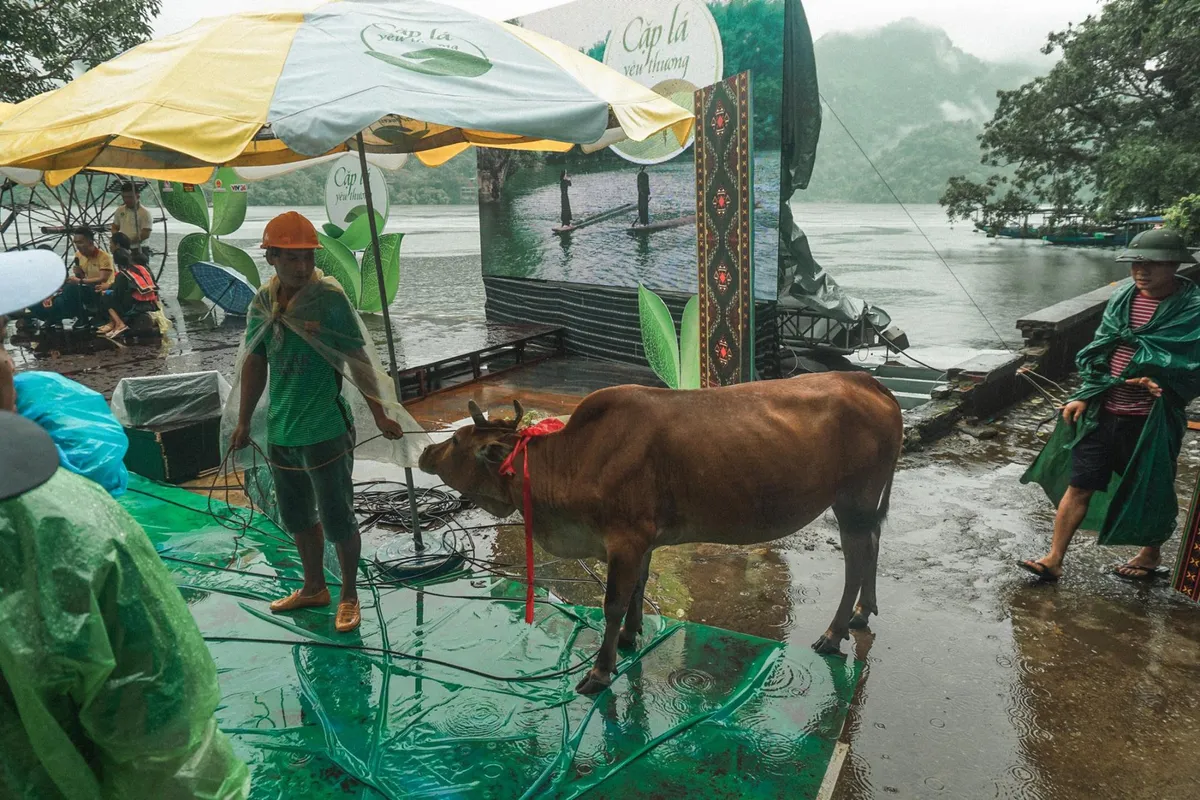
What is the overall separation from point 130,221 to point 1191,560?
13.4 m

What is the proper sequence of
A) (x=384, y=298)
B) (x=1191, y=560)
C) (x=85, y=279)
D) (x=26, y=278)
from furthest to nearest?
(x=85, y=279) < (x=384, y=298) < (x=1191, y=560) < (x=26, y=278)

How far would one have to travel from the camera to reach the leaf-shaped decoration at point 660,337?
6914 mm

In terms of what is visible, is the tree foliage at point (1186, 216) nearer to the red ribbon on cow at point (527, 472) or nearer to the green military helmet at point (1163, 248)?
the green military helmet at point (1163, 248)

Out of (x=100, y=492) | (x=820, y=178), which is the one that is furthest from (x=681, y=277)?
(x=820, y=178)

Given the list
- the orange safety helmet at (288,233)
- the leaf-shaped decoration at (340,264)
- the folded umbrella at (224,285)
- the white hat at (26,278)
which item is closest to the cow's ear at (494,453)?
the orange safety helmet at (288,233)

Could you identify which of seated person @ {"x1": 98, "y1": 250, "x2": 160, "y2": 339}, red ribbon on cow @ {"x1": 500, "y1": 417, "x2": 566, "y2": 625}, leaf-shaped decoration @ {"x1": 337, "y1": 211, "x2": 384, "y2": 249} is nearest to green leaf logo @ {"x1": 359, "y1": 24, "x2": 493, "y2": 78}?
red ribbon on cow @ {"x1": 500, "y1": 417, "x2": 566, "y2": 625}

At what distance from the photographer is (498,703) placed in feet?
11.1

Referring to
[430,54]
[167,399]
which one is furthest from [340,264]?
[430,54]

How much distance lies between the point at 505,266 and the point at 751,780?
33.8ft

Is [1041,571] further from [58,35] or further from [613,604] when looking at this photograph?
[58,35]

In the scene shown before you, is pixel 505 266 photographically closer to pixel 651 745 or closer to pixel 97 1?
pixel 97 1

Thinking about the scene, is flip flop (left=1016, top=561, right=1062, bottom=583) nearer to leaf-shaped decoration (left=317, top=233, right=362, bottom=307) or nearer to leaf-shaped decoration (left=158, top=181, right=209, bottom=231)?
leaf-shaped decoration (left=317, top=233, right=362, bottom=307)

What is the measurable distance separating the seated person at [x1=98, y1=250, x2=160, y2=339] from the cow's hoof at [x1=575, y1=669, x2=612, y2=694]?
A: 10059 millimetres

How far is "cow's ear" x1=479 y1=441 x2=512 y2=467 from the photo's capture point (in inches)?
137
